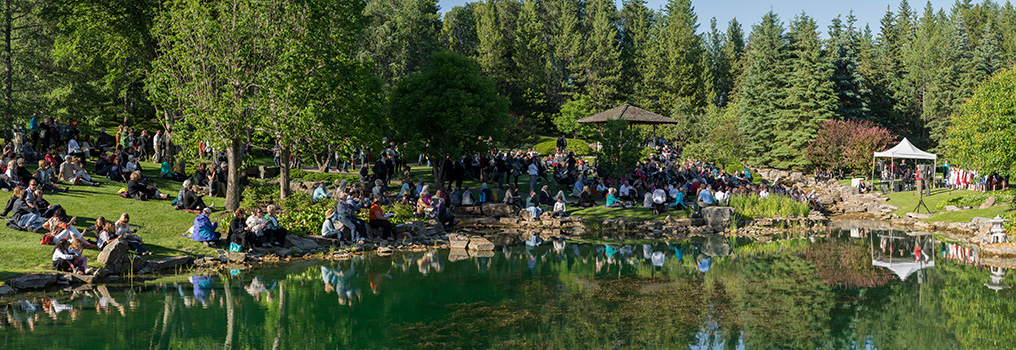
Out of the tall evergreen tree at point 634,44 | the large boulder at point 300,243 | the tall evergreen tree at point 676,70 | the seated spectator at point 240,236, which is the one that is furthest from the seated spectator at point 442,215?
the tall evergreen tree at point 634,44

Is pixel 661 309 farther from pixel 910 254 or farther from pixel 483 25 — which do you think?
pixel 483 25

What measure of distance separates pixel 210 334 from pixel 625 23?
239 feet

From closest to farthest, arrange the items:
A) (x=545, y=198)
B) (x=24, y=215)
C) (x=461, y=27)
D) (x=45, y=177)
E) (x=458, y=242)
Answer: (x=24, y=215)
(x=45, y=177)
(x=458, y=242)
(x=545, y=198)
(x=461, y=27)

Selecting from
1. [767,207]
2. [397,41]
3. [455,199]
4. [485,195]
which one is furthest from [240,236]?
[397,41]

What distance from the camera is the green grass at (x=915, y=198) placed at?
2741 centimetres

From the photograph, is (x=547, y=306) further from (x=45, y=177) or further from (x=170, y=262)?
(x=45, y=177)

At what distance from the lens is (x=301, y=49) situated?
65.4ft

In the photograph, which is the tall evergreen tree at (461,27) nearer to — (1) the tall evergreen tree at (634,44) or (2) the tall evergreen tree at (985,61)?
(1) the tall evergreen tree at (634,44)

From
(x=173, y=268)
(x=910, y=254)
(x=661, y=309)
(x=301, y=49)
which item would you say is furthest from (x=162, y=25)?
(x=910, y=254)

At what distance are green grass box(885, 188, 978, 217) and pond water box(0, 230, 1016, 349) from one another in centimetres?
1062

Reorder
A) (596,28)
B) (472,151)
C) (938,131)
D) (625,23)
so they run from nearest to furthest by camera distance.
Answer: (472,151) < (938,131) < (596,28) < (625,23)

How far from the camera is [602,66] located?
212 ft

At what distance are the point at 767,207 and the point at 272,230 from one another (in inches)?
686

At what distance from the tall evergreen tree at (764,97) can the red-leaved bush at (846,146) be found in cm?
378
